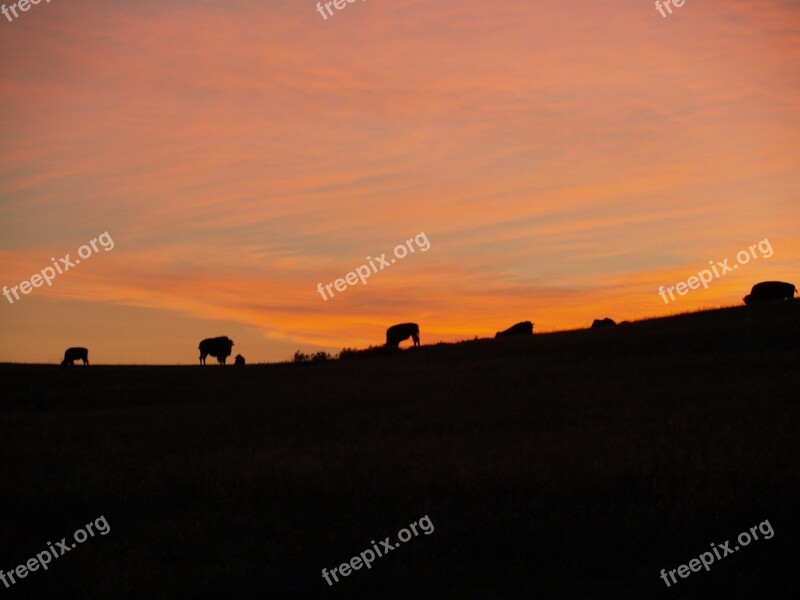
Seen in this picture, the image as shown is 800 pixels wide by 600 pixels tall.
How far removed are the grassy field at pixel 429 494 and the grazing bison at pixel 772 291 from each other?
108 ft

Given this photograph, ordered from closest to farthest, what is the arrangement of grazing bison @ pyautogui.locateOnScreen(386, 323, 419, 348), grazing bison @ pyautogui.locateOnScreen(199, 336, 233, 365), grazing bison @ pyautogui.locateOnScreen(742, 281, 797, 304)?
grazing bison @ pyautogui.locateOnScreen(742, 281, 797, 304), grazing bison @ pyautogui.locateOnScreen(386, 323, 419, 348), grazing bison @ pyautogui.locateOnScreen(199, 336, 233, 365)

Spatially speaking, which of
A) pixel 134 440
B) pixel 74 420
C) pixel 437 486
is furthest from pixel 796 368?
pixel 74 420

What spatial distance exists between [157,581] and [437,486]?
14.8 feet

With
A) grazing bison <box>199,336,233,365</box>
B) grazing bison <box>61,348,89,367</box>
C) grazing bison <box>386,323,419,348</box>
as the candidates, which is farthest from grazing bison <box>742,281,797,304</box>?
grazing bison <box>61,348,89,367</box>

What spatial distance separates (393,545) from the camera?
10.3 m

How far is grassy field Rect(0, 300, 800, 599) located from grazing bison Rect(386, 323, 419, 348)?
37.4 m

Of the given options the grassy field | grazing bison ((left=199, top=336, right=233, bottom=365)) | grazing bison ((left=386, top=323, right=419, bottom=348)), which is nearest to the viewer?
the grassy field

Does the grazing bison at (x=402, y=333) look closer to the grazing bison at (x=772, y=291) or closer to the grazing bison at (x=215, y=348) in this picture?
the grazing bison at (x=215, y=348)

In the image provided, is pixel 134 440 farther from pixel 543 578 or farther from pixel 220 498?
pixel 543 578

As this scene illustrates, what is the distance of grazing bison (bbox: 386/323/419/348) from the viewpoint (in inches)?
2430

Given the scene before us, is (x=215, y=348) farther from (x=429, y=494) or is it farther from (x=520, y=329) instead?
(x=429, y=494)

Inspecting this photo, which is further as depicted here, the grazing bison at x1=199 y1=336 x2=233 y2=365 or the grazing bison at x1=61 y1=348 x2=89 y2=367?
the grazing bison at x1=199 y1=336 x2=233 y2=365

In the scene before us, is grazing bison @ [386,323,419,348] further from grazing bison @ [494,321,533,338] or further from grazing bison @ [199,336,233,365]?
grazing bison @ [199,336,233,365]

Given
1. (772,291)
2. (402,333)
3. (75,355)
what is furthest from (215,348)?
(772,291)
